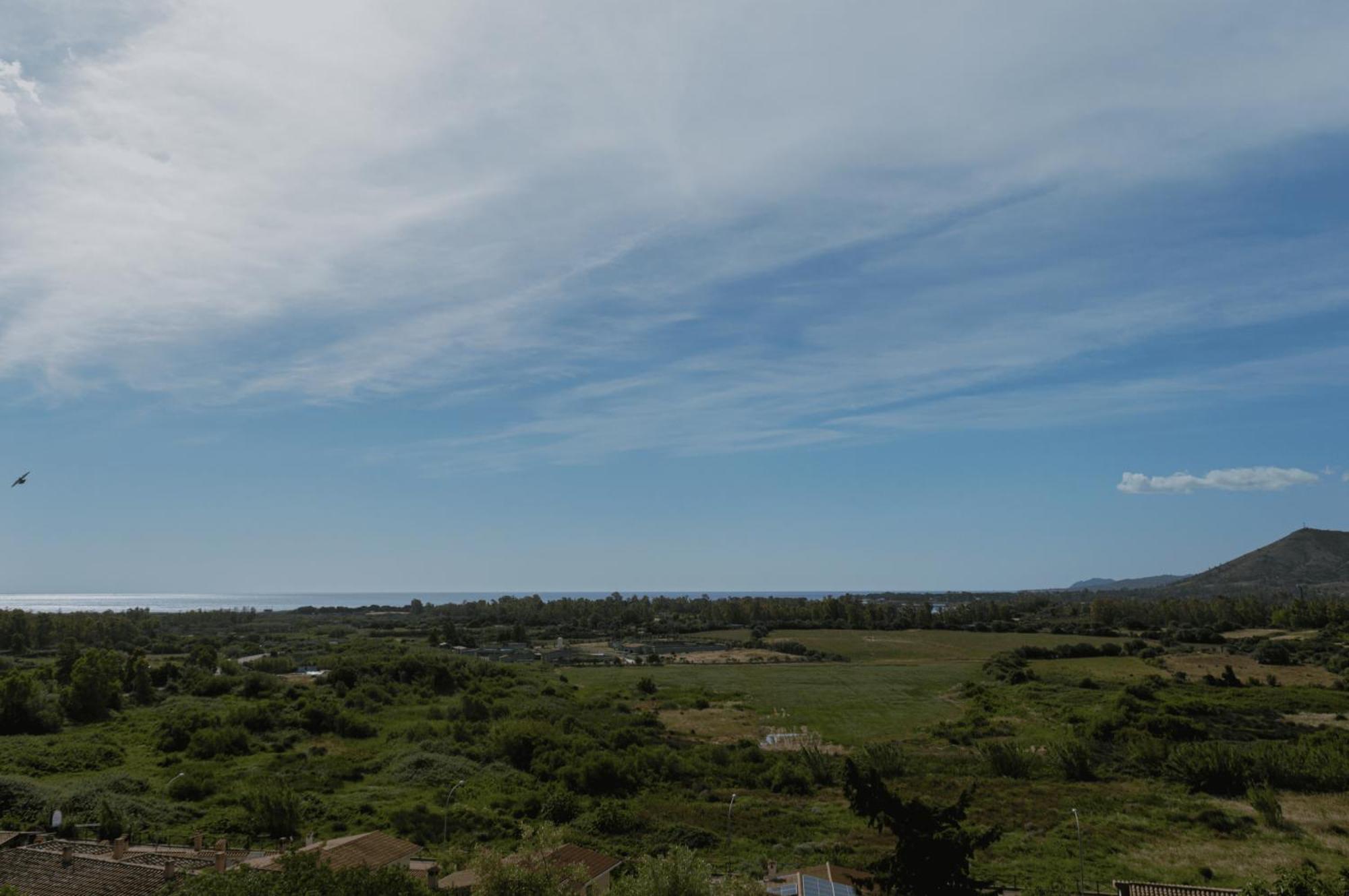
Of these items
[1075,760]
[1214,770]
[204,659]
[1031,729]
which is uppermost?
[204,659]

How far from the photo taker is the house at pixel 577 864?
28.3 m

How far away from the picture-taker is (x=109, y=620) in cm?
14512

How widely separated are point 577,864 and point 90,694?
5450 cm

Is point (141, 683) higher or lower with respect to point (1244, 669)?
higher

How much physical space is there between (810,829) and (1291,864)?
879 inches

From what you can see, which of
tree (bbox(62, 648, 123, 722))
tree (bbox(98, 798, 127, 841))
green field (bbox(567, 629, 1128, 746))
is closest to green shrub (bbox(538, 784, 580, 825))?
tree (bbox(98, 798, 127, 841))

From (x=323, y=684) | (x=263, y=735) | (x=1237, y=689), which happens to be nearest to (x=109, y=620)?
(x=323, y=684)

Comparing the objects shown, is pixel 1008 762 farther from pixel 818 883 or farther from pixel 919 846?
pixel 919 846

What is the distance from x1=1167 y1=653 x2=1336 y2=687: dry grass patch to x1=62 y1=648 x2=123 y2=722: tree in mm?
106167

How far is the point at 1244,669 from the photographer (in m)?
96.6

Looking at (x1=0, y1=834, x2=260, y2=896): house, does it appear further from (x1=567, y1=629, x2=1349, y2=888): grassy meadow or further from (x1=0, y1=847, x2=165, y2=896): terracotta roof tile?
(x1=567, y1=629, x2=1349, y2=888): grassy meadow

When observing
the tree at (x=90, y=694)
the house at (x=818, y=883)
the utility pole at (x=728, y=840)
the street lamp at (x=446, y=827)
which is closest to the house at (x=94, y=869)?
the street lamp at (x=446, y=827)

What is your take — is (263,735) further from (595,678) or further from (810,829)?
(595,678)

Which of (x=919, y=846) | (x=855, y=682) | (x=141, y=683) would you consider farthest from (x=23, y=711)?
(x=855, y=682)
